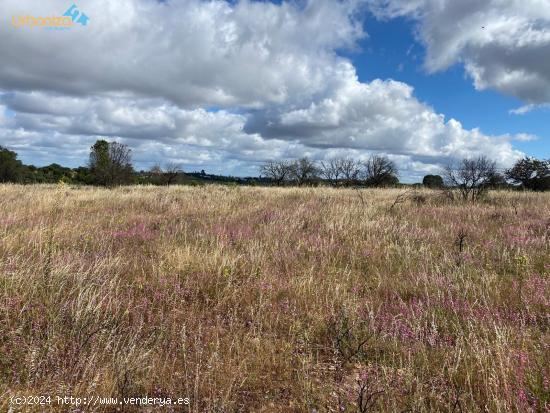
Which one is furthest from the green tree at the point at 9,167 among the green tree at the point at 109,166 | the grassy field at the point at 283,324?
the grassy field at the point at 283,324

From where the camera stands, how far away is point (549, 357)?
295cm

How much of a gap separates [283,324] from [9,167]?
7402 centimetres

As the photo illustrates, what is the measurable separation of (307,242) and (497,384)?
4.49m

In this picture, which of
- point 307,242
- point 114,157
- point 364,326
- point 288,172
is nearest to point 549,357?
point 364,326

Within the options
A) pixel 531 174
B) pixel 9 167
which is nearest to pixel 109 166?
pixel 9 167

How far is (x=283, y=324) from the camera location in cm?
386

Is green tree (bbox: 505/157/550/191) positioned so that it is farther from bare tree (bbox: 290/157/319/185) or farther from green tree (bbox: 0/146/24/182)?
green tree (bbox: 0/146/24/182)

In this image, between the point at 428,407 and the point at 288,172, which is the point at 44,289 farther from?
the point at 288,172

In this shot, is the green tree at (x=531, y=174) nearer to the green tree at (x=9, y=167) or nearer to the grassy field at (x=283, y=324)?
the grassy field at (x=283, y=324)

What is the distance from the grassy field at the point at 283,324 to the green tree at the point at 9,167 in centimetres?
6771

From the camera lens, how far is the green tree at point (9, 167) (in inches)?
2392

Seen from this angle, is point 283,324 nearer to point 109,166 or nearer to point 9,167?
point 109,166

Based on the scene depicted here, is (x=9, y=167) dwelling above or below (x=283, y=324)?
above

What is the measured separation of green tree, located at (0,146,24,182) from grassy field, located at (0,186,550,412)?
67710mm
